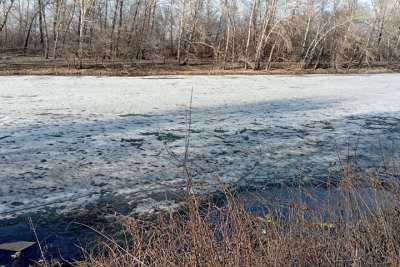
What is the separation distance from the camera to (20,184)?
5.25 metres

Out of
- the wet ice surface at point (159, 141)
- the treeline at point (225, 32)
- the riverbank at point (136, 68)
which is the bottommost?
the wet ice surface at point (159, 141)

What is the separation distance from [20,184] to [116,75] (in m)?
18.9

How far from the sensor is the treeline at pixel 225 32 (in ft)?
92.3

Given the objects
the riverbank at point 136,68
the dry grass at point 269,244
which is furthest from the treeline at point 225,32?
the dry grass at point 269,244

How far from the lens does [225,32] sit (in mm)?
33969

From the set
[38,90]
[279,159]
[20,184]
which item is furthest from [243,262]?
[38,90]

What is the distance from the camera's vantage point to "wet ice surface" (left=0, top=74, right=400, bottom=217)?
537cm

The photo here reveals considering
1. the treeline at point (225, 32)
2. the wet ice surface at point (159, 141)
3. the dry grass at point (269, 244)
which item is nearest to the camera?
the dry grass at point (269, 244)

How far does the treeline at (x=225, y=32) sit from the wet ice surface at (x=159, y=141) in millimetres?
15271

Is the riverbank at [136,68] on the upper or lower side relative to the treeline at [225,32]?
lower

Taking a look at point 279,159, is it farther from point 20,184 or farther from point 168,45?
point 168,45

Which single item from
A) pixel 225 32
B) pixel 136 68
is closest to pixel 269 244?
pixel 136 68

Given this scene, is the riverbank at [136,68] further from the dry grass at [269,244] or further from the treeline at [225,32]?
the dry grass at [269,244]

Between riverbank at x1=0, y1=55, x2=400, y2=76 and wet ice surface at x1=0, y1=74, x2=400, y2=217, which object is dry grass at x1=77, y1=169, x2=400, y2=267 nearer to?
wet ice surface at x1=0, y1=74, x2=400, y2=217
